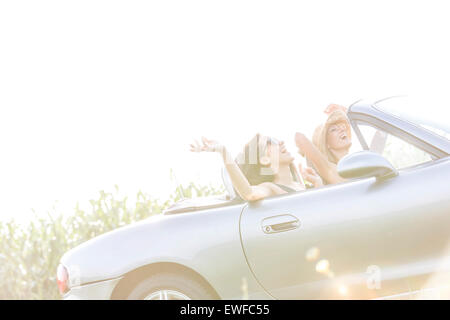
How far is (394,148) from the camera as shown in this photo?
13.4 ft

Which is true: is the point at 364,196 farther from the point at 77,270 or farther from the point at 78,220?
the point at 78,220

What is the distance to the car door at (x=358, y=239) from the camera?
355 centimetres

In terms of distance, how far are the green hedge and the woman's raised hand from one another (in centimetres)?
580

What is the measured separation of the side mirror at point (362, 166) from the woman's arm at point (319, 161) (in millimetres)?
750

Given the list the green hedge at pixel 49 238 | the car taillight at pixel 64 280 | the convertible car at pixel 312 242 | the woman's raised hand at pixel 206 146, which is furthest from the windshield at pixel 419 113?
the green hedge at pixel 49 238

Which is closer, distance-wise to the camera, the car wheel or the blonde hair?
the car wheel

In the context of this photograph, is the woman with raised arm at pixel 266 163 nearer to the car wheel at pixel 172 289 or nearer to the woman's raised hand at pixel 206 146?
the woman's raised hand at pixel 206 146

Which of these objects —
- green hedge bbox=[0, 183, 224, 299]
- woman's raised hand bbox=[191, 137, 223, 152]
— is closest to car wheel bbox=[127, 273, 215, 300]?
woman's raised hand bbox=[191, 137, 223, 152]

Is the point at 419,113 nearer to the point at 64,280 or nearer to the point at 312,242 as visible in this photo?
the point at 312,242

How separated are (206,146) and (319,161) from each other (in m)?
1.12

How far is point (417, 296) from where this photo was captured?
3.55 meters

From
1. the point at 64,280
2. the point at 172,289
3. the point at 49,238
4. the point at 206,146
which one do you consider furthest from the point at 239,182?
the point at 49,238

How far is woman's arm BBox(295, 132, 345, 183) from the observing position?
4.40m

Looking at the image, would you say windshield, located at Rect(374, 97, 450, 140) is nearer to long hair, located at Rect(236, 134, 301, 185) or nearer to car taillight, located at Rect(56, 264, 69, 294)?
long hair, located at Rect(236, 134, 301, 185)
